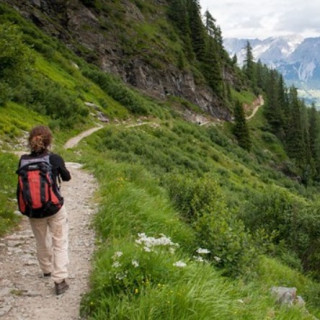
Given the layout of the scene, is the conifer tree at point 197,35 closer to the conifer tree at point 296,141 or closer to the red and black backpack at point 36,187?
the conifer tree at point 296,141

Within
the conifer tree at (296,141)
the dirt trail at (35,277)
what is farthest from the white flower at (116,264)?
the conifer tree at (296,141)

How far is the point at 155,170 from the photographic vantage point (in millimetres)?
25688

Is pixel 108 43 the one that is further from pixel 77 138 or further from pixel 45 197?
pixel 45 197

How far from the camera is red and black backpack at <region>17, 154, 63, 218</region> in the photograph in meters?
5.41

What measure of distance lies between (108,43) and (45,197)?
66284mm

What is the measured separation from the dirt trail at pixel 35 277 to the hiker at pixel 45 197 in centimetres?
29

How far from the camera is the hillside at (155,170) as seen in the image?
5.43 meters

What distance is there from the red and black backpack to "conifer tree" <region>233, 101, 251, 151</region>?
73709 millimetres

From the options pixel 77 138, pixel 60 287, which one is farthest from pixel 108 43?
pixel 60 287

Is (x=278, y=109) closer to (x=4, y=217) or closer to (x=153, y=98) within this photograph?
(x=153, y=98)

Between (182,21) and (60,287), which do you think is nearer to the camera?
(60,287)

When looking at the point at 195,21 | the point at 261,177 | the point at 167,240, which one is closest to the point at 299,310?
the point at 167,240

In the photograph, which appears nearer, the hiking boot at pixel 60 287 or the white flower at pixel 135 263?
the white flower at pixel 135 263

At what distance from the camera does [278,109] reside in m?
105
